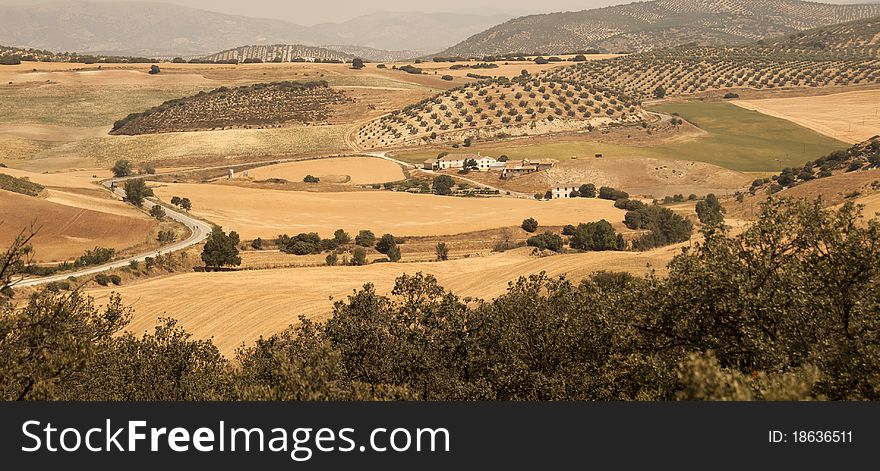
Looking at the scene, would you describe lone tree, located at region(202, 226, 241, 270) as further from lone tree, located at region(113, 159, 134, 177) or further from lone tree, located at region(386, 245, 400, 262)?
lone tree, located at region(113, 159, 134, 177)

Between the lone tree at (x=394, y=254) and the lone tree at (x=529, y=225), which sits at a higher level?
the lone tree at (x=529, y=225)

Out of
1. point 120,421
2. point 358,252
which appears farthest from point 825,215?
point 358,252

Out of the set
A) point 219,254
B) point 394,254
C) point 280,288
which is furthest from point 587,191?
point 280,288

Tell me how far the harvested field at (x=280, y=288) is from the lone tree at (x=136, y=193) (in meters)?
45.5

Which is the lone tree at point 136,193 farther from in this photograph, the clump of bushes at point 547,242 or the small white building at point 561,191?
the small white building at point 561,191

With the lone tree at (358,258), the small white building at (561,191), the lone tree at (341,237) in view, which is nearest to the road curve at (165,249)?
the lone tree at (341,237)

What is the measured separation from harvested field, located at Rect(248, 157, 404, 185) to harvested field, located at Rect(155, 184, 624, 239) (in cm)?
1952

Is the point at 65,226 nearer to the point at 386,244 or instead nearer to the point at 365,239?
the point at 365,239

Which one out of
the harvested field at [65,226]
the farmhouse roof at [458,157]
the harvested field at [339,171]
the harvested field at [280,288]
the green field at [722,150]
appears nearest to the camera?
the harvested field at [280,288]

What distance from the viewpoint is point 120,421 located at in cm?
1659

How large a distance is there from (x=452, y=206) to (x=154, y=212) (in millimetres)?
45863

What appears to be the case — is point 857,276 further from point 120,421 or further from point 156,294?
point 156,294

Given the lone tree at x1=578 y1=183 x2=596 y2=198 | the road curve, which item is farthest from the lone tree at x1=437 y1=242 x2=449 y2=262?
the lone tree at x1=578 y1=183 x2=596 y2=198

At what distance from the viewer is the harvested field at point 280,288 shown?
63.2m
